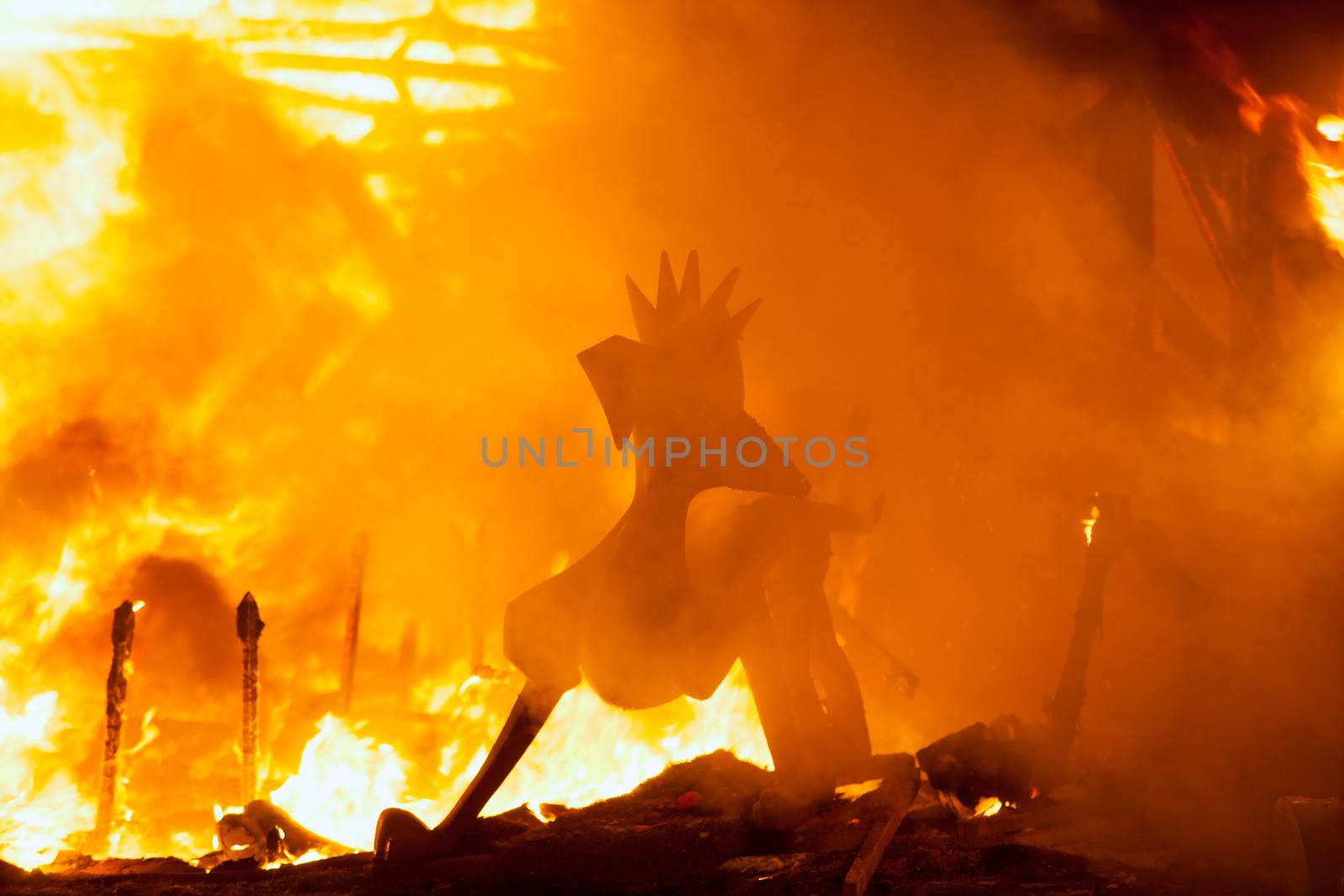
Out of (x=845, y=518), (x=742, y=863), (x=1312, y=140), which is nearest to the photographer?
(x=742, y=863)

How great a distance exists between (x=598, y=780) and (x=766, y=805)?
2.70m

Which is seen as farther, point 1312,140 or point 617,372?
point 1312,140

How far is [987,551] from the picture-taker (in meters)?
8.89

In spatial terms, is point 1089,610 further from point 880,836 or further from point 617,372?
point 617,372

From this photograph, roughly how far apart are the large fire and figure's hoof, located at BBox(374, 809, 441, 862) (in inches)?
111

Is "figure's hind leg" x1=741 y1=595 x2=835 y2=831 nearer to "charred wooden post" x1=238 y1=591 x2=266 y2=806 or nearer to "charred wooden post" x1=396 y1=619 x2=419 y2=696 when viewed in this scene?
"charred wooden post" x1=238 y1=591 x2=266 y2=806

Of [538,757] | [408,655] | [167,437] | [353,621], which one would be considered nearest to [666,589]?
[538,757]

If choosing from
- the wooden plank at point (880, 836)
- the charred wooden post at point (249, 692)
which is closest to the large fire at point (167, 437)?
the charred wooden post at point (249, 692)

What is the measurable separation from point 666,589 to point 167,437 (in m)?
6.27

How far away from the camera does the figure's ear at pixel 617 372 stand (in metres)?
5.87

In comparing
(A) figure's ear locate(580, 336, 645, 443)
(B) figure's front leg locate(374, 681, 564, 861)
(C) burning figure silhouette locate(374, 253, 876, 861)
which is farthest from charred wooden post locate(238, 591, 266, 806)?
(A) figure's ear locate(580, 336, 645, 443)

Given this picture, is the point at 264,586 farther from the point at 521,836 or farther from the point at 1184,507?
the point at 1184,507

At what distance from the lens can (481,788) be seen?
566 centimetres

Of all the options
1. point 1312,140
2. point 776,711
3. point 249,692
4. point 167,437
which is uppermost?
point 1312,140
